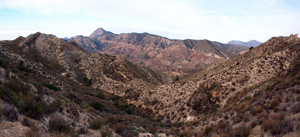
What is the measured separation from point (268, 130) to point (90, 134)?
8283 mm

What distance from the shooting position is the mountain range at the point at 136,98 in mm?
7074

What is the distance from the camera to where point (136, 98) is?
31.7 metres

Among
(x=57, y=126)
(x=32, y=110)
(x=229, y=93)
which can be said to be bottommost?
(x=229, y=93)

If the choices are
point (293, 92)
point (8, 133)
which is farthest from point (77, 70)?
point (293, 92)

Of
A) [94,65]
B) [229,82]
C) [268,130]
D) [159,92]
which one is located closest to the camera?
[268,130]

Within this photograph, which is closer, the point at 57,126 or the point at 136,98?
the point at 57,126

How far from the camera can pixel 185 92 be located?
85.9 ft

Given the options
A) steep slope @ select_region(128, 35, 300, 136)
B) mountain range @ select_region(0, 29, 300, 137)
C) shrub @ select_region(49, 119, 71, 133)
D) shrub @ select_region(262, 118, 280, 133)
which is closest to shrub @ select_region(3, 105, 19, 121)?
mountain range @ select_region(0, 29, 300, 137)

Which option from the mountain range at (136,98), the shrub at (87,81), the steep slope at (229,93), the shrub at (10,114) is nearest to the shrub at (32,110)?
the mountain range at (136,98)

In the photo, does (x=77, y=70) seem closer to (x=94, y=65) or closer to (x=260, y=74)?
(x=94, y=65)

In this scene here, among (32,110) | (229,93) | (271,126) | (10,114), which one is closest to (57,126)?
(32,110)

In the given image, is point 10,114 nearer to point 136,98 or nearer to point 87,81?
point 136,98

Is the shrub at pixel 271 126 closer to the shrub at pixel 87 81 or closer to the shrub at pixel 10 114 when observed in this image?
the shrub at pixel 10 114

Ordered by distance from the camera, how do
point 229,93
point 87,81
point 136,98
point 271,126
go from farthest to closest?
point 87,81 < point 136,98 < point 229,93 < point 271,126
